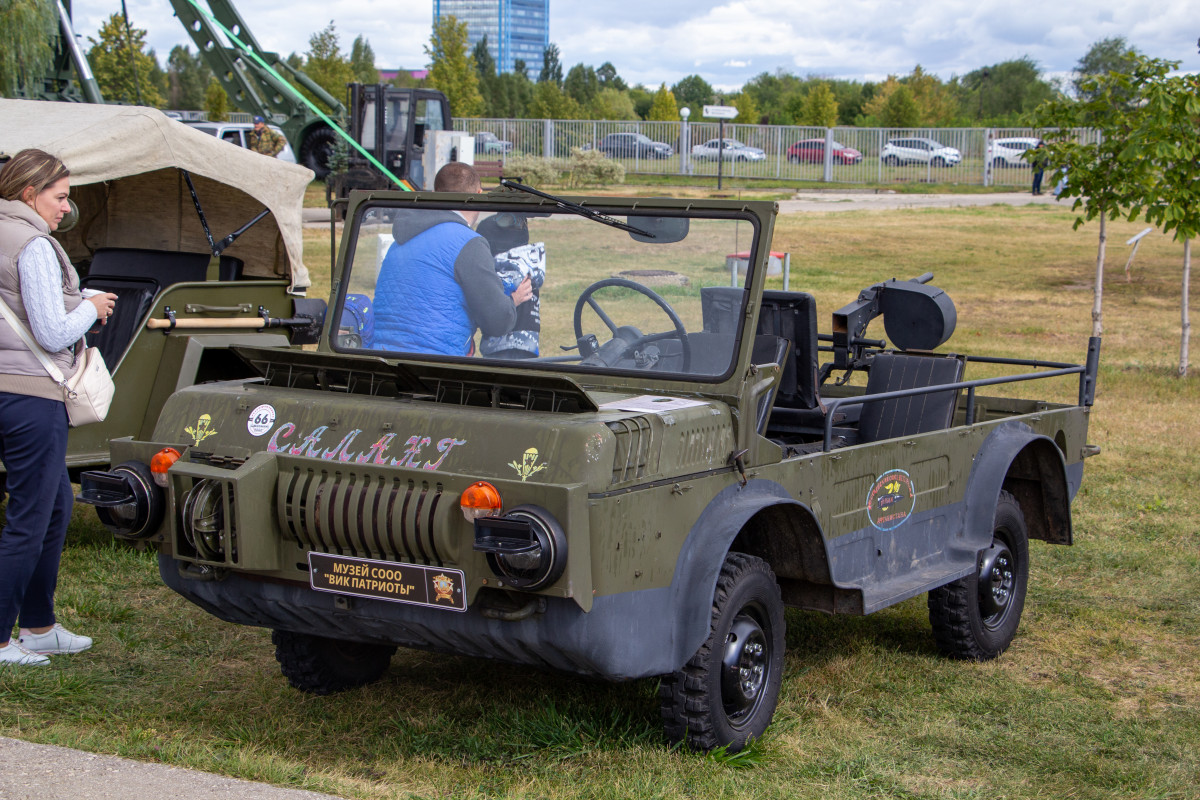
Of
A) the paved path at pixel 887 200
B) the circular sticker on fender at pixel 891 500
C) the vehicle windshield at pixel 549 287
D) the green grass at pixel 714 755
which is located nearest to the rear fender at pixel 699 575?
the green grass at pixel 714 755

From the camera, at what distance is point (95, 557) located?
6672 millimetres

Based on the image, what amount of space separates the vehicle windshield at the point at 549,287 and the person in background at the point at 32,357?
3.41ft

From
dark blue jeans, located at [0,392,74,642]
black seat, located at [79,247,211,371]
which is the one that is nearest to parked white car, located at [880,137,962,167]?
black seat, located at [79,247,211,371]

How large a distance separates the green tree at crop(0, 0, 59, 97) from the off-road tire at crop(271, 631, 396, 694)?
1744cm

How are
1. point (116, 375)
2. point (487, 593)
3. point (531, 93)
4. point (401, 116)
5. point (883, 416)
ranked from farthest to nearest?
point (531, 93) < point (401, 116) < point (116, 375) < point (883, 416) < point (487, 593)

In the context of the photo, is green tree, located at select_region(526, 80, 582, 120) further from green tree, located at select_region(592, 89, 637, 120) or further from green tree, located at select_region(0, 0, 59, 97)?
green tree, located at select_region(0, 0, 59, 97)

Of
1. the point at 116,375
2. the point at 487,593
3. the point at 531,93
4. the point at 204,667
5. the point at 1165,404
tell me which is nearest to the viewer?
the point at 487,593

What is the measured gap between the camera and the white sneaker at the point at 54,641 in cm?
514

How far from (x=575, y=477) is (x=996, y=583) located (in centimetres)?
286

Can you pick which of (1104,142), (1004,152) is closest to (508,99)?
(1004,152)

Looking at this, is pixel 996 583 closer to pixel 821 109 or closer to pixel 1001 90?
pixel 821 109

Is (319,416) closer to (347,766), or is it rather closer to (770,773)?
(347,766)

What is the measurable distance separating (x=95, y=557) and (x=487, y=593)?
3.78 metres

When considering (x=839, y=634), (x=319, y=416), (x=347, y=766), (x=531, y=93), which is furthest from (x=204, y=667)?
(x=531, y=93)
